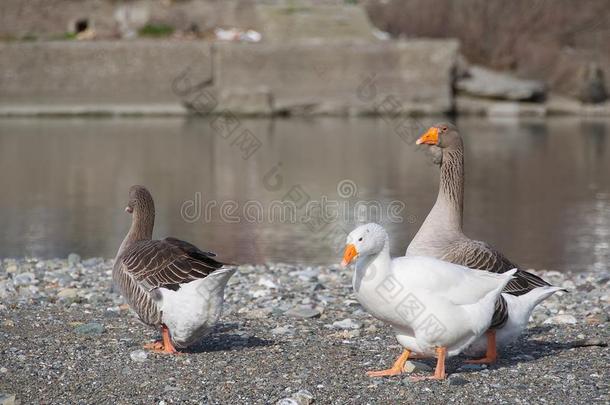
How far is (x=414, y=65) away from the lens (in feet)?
92.6

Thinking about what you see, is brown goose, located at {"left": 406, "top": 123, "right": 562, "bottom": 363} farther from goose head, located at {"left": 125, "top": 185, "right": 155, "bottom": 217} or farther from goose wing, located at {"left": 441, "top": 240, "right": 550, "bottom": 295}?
goose head, located at {"left": 125, "top": 185, "right": 155, "bottom": 217}

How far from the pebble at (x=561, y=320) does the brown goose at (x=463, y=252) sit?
847mm

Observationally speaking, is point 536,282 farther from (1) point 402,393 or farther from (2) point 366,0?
(2) point 366,0

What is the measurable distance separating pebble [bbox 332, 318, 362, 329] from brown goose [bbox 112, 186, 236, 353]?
1.19m

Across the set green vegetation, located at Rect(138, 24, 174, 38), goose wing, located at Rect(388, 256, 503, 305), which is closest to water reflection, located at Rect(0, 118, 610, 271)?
goose wing, located at Rect(388, 256, 503, 305)

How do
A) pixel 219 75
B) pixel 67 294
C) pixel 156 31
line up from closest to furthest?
pixel 67 294, pixel 219 75, pixel 156 31

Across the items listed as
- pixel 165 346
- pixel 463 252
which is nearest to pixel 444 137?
pixel 463 252

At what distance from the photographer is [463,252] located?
596 cm

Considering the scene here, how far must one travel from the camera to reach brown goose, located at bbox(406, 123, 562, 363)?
556cm

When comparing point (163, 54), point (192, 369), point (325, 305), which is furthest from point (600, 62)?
point (192, 369)

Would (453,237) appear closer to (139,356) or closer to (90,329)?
(139,356)

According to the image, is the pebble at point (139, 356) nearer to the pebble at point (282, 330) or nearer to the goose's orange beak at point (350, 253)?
the pebble at point (282, 330)

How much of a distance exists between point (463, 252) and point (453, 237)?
0.27 meters

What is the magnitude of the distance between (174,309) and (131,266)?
1.63 ft
